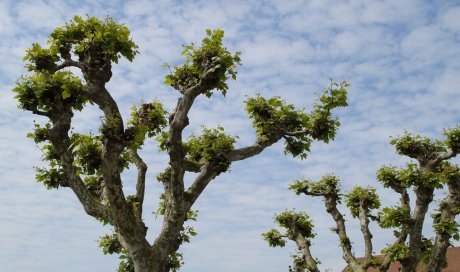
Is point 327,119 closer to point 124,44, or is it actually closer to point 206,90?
point 206,90

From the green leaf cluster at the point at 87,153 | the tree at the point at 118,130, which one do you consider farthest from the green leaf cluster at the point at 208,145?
the green leaf cluster at the point at 87,153

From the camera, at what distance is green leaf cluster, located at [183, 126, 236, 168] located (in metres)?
13.9

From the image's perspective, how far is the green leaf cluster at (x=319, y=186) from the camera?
792 inches

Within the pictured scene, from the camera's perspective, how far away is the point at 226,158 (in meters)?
13.7

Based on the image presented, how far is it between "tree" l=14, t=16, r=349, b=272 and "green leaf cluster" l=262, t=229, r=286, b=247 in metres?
7.23

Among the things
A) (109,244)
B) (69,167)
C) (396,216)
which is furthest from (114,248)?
(396,216)

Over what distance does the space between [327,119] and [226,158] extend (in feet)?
11.6

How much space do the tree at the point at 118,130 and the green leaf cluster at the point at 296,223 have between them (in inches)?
256

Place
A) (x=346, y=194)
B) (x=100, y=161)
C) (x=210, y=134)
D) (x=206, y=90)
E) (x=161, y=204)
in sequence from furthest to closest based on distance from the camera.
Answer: (x=346, y=194) → (x=161, y=204) → (x=210, y=134) → (x=206, y=90) → (x=100, y=161)

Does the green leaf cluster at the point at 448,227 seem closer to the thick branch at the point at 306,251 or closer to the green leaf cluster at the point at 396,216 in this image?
the green leaf cluster at the point at 396,216

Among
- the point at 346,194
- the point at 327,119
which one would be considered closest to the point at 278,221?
the point at 346,194

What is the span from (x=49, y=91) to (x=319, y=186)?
1197 cm

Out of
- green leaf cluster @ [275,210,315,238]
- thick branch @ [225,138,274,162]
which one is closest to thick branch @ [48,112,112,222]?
thick branch @ [225,138,274,162]

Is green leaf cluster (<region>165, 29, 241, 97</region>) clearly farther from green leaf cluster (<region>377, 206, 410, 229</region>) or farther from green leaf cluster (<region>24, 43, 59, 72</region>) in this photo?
green leaf cluster (<region>377, 206, 410, 229</region>)
